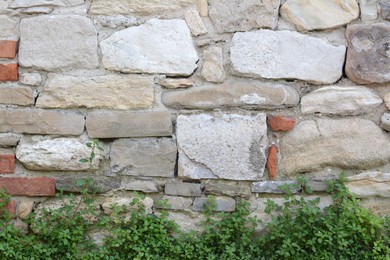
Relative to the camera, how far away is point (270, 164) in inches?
107

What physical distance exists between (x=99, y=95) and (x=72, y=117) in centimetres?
18

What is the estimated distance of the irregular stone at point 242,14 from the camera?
267 centimetres

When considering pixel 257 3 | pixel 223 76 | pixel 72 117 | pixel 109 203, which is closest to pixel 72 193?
pixel 109 203

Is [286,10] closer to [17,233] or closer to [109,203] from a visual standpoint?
[109,203]

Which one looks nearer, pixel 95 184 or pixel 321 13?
pixel 321 13

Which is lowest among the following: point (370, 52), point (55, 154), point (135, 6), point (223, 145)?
point (55, 154)

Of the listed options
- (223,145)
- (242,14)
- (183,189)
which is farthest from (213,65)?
(183,189)

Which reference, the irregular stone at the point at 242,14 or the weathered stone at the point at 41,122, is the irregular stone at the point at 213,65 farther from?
the weathered stone at the point at 41,122

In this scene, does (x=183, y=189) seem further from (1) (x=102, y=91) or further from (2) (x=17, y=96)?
(2) (x=17, y=96)

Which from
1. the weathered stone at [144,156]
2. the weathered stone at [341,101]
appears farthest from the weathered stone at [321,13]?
the weathered stone at [144,156]

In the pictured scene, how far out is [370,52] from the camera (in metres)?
2.63

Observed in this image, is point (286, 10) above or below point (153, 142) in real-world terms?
above

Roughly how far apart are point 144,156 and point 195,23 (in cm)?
73

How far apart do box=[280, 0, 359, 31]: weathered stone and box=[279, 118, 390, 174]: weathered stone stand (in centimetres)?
49
